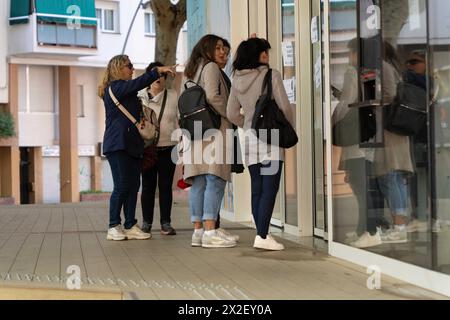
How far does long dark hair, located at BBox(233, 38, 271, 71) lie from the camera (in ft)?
26.4

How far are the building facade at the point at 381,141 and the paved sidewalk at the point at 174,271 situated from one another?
278mm

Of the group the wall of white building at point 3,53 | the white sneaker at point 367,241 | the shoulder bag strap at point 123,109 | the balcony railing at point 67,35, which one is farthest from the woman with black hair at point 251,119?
the balcony railing at point 67,35

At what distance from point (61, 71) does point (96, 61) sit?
6.93 feet

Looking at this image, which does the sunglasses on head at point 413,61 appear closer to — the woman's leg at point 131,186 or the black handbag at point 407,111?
the black handbag at point 407,111

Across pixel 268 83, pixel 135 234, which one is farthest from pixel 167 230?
pixel 268 83

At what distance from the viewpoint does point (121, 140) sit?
29.8 ft

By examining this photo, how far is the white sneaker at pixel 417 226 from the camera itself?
595cm

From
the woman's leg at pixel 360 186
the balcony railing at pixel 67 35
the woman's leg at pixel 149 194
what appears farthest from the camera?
the balcony railing at pixel 67 35

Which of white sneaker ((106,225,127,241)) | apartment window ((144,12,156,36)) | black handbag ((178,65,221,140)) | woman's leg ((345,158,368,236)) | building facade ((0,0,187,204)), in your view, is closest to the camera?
woman's leg ((345,158,368,236))

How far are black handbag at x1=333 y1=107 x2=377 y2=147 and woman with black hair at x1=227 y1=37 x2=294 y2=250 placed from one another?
527mm

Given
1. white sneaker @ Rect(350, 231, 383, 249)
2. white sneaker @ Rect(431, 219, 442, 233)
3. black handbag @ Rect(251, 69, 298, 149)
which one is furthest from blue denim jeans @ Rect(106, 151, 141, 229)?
white sneaker @ Rect(431, 219, 442, 233)

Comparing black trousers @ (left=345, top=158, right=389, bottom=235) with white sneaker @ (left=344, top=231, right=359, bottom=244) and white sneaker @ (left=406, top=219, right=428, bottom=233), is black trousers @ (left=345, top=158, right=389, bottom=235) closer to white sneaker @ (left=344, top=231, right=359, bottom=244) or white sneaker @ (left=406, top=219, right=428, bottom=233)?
white sneaker @ (left=344, top=231, right=359, bottom=244)

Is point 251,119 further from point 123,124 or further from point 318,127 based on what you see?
point 123,124
